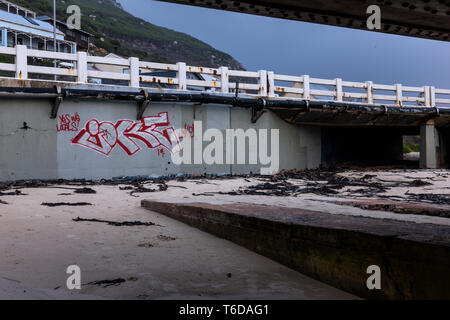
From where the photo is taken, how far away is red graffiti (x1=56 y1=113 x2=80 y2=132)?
1257 centimetres

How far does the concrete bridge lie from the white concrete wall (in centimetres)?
3

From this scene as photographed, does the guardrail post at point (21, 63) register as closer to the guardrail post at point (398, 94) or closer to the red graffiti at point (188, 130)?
the red graffiti at point (188, 130)

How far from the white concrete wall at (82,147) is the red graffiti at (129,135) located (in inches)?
5.2

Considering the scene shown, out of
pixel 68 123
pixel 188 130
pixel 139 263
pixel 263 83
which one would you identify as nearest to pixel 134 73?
pixel 188 130

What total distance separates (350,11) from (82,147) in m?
10.6

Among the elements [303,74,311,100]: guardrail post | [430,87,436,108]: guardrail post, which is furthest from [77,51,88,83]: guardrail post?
[430,87,436,108]: guardrail post

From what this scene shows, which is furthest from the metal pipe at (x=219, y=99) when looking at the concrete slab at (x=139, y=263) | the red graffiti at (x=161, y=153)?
the concrete slab at (x=139, y=263)

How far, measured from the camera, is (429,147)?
2089 cm

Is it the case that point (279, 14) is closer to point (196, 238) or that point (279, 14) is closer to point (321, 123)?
point (196, 238)

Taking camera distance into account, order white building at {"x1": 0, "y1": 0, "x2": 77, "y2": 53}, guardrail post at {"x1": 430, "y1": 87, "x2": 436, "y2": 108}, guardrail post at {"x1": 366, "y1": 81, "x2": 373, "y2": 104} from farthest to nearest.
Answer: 1. white building at {"x1": 0, "y1": 0, "x2": 77, "y2": 53}
2. guardrail post at {"x1": 430, "y1": 87, "x2": 436, "y2": 108}
3. guardrail post at {"x1": 366, "y1": 81, "x2": 373, "y2": 104}

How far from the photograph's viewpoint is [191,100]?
14.5 m

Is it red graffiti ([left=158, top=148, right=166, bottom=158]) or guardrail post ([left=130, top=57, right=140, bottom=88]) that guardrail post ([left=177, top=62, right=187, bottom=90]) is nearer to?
guardrail post ([left=130, top=57, right=140, bottom=88])

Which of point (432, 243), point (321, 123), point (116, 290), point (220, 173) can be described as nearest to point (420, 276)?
point (432, 243)

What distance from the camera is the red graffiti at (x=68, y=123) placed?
12.6 metres
